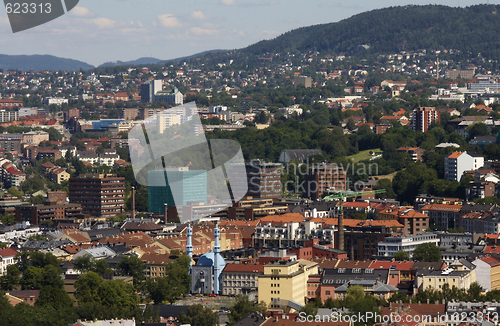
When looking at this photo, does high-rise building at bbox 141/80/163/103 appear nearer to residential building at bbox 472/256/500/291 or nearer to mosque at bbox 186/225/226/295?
mosque at bbox 186/225/226/295

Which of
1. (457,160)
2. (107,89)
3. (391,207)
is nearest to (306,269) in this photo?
(391,207)

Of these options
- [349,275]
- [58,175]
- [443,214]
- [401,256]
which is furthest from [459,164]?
[58,175]

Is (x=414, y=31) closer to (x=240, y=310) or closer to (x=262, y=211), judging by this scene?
(x=262, y=211)

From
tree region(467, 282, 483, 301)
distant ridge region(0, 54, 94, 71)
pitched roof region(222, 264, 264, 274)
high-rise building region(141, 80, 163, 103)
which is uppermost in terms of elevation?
distant ridge region(0, 54, 94, 71)

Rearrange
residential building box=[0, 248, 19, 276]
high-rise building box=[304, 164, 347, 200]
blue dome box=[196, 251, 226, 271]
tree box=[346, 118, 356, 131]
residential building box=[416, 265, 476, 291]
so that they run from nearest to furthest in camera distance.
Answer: residential building box=[416, 265, 476, 291] < blue dome box=[196, 251, 226, 271] < residential building box=[0, 248, 19, 276] < high-rise building box=[304, 164, 347, 200] < tree box=[346, 118, 356, 131]

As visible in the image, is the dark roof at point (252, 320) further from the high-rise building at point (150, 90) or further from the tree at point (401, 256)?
the high-rise building at point (150, 90)

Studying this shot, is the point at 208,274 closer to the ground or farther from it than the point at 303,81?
closer to the ground

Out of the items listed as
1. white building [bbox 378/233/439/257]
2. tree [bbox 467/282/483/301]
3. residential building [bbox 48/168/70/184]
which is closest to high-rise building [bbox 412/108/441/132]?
residential building [bbox 48/168/70/184]

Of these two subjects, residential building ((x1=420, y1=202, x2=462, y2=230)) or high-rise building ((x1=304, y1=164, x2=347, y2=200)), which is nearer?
residential building ((x1=420, y1=202, x2=462, y2=230))
